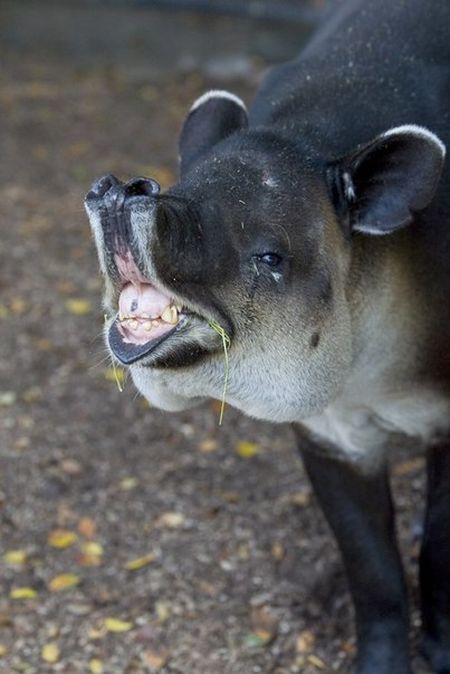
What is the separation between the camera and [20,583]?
17.9 feet

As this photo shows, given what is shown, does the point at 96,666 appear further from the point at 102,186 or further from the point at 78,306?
the point at 78,306

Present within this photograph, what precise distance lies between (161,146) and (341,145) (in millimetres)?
6434

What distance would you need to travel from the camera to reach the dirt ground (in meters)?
5.12

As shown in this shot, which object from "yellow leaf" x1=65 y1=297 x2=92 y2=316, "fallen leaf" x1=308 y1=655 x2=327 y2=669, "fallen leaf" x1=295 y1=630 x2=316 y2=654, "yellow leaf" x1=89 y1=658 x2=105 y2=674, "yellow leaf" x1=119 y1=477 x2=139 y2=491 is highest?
"yellow leaf" x1=65 y1=297 x2=92 y2=316

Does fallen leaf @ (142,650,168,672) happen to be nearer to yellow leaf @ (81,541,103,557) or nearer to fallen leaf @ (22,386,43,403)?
yellow leaf @ (81,541,103,557)

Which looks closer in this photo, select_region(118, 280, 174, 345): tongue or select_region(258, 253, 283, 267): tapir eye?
select_region(118, 280, 174, 345): tongue

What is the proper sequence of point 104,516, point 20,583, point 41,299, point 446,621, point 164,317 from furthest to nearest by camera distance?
point 41,299, point 104,516, point 20,583, point 446,621, point 164,317

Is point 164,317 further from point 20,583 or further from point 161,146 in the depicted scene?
point 161,146

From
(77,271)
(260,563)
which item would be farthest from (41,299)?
(260,563)

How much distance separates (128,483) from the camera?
20.1 ft

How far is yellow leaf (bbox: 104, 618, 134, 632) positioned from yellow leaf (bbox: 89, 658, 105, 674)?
0.18 m

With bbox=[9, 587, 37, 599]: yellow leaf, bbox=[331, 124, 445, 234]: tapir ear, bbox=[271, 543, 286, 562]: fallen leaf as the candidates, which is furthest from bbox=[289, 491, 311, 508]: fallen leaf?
bbox=[331, 124, 445, 234]: tapir ear

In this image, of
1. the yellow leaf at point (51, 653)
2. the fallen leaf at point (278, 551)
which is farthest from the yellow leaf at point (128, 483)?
the yellow leaf at point (51, 653)

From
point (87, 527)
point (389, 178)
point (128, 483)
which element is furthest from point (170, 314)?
point (128, 483)
